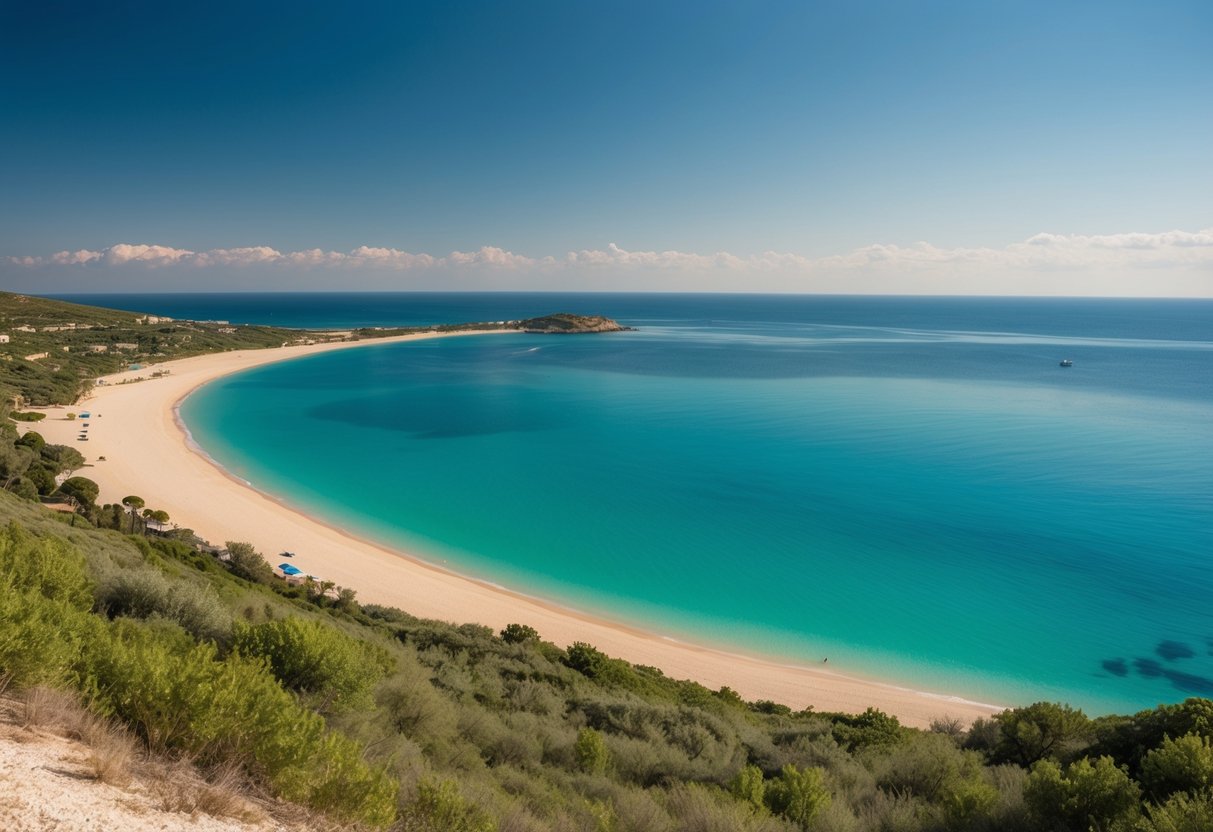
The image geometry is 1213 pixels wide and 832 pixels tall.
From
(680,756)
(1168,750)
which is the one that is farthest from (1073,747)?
(680,756)

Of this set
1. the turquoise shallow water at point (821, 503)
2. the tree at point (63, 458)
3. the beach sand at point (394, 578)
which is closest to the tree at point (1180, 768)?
the beach sand at point (394, 578)

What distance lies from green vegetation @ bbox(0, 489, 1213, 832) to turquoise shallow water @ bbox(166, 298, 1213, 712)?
342 inches

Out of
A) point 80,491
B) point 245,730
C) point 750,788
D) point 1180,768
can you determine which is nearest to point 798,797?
point 750,788

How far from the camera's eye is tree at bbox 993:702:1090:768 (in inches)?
378

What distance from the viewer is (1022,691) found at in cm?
1692

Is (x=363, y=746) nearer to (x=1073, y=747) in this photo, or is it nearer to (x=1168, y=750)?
(x=1168, y=750)

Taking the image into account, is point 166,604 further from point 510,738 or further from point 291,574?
point 291,574

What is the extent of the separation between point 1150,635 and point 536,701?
2080cm

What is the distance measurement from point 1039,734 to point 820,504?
21.2 meters

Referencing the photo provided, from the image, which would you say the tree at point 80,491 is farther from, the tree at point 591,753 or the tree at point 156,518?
the tree at point 591,753

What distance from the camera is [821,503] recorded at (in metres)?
30.7

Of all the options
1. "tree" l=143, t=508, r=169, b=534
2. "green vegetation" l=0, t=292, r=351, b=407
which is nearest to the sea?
"tree" l=143, t=508, r=169, b=534

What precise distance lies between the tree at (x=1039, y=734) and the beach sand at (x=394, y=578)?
5.78 metres

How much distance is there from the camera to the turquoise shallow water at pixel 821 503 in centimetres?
1955
